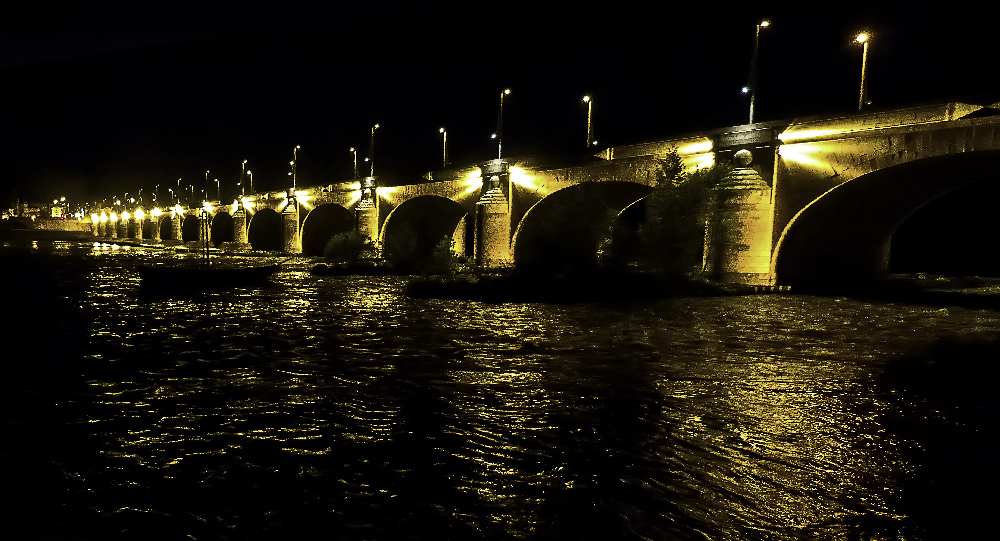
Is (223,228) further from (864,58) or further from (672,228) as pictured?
(864,58)

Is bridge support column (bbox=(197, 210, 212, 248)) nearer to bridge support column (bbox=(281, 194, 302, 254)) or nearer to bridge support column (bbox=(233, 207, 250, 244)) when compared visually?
bridge support column (bbox=(233, 207, 250, 244))

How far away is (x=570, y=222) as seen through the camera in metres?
42.2

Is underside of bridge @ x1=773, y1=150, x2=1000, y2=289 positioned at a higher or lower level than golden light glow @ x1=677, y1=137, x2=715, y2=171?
lower

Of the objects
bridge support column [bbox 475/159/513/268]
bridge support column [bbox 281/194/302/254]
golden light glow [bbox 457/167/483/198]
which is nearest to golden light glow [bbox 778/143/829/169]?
bridge support column [bbox 475/159/513/268]

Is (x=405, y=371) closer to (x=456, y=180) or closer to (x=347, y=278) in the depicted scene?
(x=347, y=278)

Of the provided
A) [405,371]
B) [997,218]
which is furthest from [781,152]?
[997,218]

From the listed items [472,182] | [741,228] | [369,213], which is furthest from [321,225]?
[741,228]

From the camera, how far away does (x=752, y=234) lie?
26219 mm

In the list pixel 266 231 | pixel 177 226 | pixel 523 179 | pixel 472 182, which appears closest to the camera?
pixel 523 179

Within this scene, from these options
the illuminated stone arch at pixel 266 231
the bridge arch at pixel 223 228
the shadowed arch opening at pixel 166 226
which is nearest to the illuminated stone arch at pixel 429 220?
the illuminated stone arch at pixel 266 231

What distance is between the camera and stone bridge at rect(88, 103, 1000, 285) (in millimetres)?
22281

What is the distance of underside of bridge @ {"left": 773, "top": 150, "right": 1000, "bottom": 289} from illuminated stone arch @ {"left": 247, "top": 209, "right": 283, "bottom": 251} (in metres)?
74.0

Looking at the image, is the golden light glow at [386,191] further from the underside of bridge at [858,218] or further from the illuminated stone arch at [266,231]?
the illuminated stone arch at [266,231]

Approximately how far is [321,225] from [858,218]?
55414 millimetres
